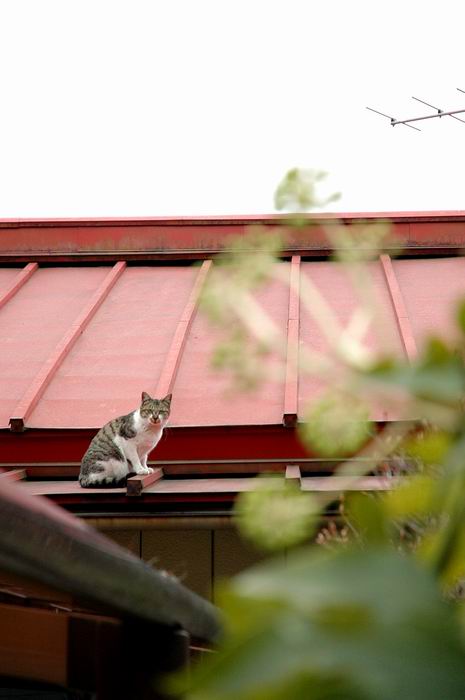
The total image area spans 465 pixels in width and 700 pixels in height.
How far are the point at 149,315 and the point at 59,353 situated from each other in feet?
Result: 4.01

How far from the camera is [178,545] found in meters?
7.71

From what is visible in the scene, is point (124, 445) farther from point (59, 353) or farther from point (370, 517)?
point (370, 517)

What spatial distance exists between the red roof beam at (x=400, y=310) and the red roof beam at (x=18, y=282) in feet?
12.9

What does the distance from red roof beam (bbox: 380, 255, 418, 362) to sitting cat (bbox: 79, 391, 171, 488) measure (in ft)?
6.68

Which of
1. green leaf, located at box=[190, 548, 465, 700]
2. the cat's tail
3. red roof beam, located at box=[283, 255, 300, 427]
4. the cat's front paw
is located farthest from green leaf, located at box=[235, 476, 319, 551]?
the cat's front paw

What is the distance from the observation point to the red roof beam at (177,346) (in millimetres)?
8527

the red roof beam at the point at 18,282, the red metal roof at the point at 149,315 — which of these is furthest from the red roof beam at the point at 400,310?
the red roof beam at the point at 18,282

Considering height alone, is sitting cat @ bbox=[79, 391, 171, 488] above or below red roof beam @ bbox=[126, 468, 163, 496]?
above

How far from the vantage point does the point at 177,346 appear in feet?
30.6

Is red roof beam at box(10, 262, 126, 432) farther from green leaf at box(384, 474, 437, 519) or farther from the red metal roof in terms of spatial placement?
green leaf at box(384, 474, 437, 519)

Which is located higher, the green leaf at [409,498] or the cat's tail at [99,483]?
the cat's tail at [99,483]

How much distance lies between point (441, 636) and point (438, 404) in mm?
91

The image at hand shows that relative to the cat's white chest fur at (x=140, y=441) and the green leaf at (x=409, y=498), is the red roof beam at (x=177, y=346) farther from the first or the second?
the green leaf at (x=409, y=498)

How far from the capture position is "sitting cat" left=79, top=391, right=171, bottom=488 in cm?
736
